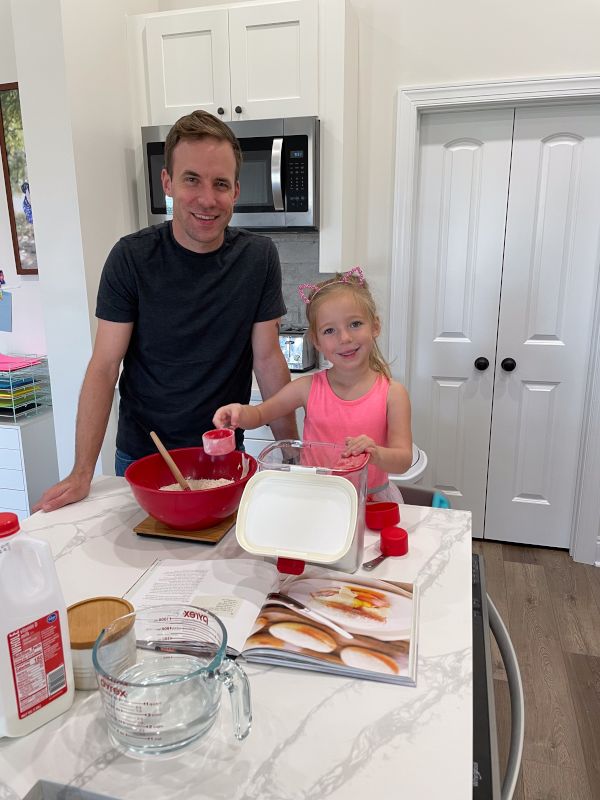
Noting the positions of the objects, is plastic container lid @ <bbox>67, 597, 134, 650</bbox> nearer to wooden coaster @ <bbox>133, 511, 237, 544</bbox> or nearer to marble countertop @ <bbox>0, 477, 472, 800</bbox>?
marble countertop @ <bbox>0, 477, 472, 800</bbox>

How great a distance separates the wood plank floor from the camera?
5.69 feet

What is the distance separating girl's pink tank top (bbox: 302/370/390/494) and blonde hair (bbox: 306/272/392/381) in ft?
0.15

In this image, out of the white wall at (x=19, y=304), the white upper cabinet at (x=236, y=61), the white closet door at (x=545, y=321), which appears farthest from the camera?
the white wall at (x=19, y=304)

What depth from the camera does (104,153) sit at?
2.48 m

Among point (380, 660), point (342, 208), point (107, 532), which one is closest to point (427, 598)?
point (380, 660)

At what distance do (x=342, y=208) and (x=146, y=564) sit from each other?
1.89 meters

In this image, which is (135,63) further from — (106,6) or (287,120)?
(287,120)

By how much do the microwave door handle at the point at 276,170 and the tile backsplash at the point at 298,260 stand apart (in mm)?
428

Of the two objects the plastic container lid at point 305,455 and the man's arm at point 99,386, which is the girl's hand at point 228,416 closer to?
the plastic container lid at point 305,455

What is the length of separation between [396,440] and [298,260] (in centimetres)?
174

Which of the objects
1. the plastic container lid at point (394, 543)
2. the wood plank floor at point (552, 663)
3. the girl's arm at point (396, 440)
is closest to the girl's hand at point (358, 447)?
the girl's arm at point (396, 440)

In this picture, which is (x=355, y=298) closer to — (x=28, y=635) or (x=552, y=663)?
(x=28, y=635)

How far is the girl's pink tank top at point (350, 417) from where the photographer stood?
1467 mm

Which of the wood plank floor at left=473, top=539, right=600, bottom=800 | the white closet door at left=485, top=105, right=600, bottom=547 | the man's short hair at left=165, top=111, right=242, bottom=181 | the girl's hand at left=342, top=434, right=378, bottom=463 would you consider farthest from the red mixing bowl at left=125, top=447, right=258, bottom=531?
the white closet door at left=485, top=105, right=600, bottom=547
